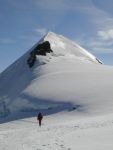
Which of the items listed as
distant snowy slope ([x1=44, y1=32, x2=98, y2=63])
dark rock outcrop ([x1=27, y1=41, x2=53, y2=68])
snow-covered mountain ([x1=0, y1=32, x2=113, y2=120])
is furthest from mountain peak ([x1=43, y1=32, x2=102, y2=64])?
dark rock outcrop ([x1=27, y1=41, x2=53, y2=68])

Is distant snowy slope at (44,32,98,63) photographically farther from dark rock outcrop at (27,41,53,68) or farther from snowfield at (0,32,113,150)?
dark rock outcrop at (27,41,53,68)

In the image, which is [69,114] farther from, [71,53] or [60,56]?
[71,53]

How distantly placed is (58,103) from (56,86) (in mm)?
9309

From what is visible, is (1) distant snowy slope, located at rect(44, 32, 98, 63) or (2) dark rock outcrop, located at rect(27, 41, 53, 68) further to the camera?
(1) distant snowy slope, located at rect(44, 32, 98, 63)

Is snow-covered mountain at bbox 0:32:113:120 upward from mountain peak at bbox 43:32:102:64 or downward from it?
downward

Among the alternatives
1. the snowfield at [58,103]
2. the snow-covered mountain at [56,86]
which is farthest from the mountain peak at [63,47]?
the snowfield at [58,103]

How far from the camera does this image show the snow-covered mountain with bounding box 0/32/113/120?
5172 cm

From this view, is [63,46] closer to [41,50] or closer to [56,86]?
[41,50]

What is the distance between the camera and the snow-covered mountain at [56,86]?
2036 inches

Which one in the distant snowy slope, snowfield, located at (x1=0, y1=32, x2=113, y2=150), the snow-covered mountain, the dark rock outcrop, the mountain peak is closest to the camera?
snowfield, located at (x1=0, y1=32, x2=113, y2=150)

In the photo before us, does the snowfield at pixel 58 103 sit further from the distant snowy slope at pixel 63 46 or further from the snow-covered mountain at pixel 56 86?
the distant snowy slope at pixel 63 46

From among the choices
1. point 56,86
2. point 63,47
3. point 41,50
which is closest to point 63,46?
point 63,47

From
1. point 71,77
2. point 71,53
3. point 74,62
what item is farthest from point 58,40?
point 71,77

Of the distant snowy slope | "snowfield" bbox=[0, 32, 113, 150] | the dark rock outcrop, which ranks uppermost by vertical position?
the distant snowy slope
